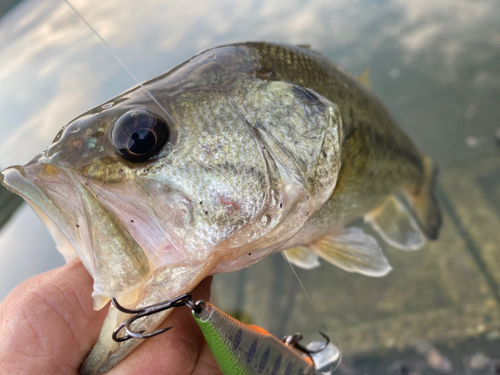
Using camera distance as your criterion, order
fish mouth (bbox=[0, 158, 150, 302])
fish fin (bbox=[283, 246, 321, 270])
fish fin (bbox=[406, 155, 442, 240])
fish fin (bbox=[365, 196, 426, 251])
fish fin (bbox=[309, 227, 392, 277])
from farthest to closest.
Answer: fish fin (bbox=[406, 155, 442, 240])
fish fin (bbox=[365, 196, 426, 251])
fish fin (bbox=[283, 246, 321, 270])
fish fin (bbox=[309, 227, 392, 277])
fish mouth (bbox=[0, 158, 150, 302])

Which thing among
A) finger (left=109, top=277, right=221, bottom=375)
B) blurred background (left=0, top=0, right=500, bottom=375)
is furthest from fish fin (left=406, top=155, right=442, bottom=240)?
finger (left=109, top=277, right=221, bottom=375)

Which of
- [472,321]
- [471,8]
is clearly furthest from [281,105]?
[471,8]

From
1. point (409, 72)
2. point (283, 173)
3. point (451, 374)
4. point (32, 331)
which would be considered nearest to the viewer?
point (32, 331)

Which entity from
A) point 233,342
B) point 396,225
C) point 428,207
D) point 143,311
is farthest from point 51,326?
point 428,207

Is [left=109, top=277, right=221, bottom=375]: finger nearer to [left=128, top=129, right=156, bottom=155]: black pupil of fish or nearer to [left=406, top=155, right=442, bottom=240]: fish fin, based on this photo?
[left=128, top=129, right=156, bottom=155]: black pupil of fish

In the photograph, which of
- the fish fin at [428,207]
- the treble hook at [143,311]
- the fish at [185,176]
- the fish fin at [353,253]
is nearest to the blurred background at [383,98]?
the fish fin at [428,207]

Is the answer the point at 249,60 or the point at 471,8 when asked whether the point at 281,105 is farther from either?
the point at 471,8

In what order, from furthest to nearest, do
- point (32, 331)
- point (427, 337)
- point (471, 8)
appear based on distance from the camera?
point (471, 8), point (427, 337), point (32, 331)
